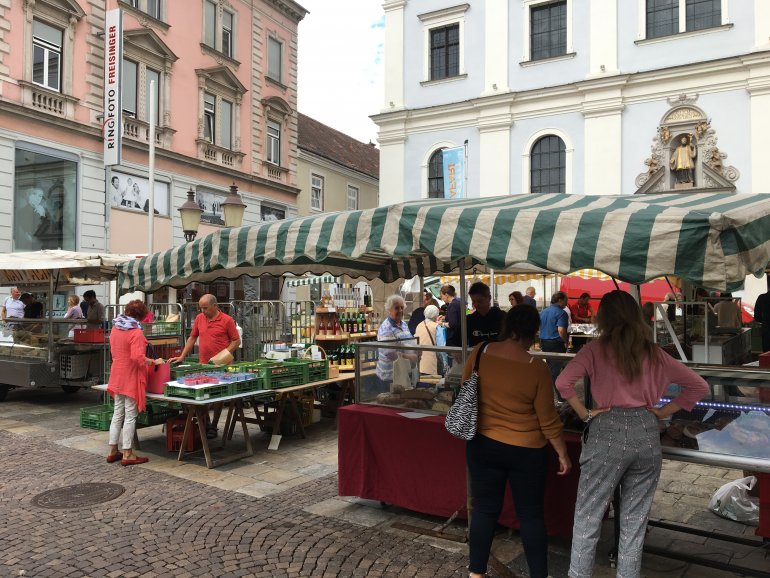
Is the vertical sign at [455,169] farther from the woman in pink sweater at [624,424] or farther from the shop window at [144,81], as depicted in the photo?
the woman in pink sweater at [624,424]

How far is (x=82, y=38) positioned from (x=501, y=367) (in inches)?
759

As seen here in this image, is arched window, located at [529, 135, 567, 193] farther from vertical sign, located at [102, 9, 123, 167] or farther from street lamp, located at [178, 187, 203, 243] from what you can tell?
street lamp, located at [178, 187, 203, 243]

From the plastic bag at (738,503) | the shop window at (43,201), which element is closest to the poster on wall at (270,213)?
the shop window at (43,201)

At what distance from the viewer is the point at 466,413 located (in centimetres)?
382

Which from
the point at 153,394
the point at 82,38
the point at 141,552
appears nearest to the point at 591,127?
the point at 82,38

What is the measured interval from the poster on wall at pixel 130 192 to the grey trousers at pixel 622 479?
18.8 meters

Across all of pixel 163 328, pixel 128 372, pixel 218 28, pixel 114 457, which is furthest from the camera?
pixel 218 28

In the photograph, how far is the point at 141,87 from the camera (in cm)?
2044

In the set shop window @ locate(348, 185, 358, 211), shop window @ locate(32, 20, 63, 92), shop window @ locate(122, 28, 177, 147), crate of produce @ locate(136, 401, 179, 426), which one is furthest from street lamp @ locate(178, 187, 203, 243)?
shop window @ locate(348, 185, 358, 211)

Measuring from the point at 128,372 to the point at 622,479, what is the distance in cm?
539

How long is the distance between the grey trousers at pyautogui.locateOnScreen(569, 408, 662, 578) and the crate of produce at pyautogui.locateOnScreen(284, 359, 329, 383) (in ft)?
16.5

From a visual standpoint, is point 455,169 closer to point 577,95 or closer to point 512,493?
point 577,95

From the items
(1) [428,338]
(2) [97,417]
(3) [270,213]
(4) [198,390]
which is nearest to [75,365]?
(2) [97,417]

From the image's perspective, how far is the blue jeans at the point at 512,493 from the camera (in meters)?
3.71
